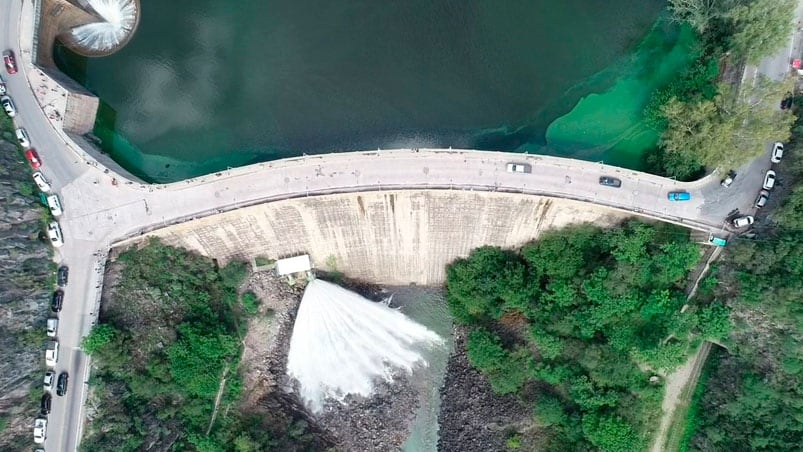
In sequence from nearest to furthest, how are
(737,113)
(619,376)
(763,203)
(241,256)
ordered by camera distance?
1. (737,113)
2. (763,203)
3. (619,376)
4. (241,256)

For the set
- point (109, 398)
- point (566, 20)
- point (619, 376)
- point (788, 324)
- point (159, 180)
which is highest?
point (566, 20)

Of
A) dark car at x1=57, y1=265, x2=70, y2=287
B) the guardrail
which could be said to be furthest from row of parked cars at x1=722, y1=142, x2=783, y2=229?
dark car at x1=57, y1=265, x2=70, y2=287

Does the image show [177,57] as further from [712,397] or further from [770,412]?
[770,412]

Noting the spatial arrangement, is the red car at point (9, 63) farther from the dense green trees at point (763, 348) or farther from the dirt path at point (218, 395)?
the dense green trees at point (763, 348)

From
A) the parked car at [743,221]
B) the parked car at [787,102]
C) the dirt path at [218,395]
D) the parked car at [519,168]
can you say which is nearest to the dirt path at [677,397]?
the parked car at [743,221]

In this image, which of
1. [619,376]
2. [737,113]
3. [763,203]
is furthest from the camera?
[619,376]

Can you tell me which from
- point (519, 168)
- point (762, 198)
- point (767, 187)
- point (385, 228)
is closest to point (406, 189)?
point (385, 228)

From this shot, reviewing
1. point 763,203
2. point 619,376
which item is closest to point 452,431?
point 619,376

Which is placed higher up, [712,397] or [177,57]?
[177,57]

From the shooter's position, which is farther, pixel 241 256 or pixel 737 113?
pixel 241 256
